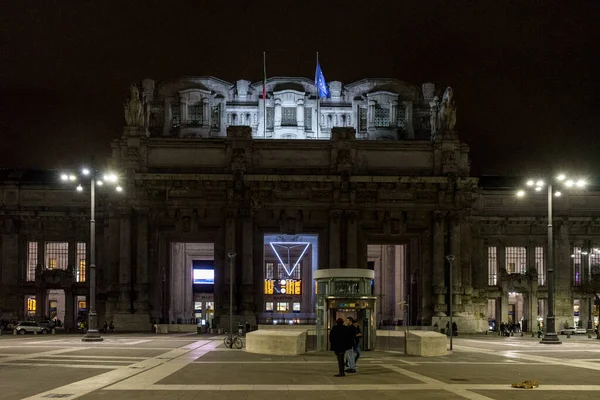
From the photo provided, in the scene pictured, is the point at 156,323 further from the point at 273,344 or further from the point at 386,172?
the point at 273,344

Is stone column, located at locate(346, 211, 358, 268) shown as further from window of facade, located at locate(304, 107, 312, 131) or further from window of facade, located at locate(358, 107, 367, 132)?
window of facade, located at locate(358, 107, 367, 132)

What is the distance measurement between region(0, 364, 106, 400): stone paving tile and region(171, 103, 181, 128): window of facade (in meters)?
61.9

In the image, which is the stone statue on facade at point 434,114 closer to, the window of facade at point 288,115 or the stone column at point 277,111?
the window of facade at point 288,115

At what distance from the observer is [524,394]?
20953 millimetres

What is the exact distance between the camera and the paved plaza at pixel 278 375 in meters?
Answer: 20.8

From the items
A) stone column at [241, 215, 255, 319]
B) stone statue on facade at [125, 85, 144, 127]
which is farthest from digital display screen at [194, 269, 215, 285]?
stone statue on facade at [125, 85, 144, 127]

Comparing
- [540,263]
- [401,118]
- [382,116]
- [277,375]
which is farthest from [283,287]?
[277,375]

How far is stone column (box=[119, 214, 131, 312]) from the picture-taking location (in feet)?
253

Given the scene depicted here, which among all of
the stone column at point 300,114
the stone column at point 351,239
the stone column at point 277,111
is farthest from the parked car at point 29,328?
the stone column at point 300,114

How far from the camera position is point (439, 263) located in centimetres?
7888

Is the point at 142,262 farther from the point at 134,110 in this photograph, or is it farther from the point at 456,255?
the point at 456,255

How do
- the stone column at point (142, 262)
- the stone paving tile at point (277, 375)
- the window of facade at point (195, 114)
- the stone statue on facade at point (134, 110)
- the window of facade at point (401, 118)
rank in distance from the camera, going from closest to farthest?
1. the stone paving tile at point (277, 375)
2. the stone column at point (142, 262)
3. the stone statue on facade at point (134, 110)
4. the window of facade at point (195, 114)
5. the window of facade at point (401, 118)

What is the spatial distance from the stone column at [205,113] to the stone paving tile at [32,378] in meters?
60.5

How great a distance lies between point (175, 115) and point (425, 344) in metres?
58.7
